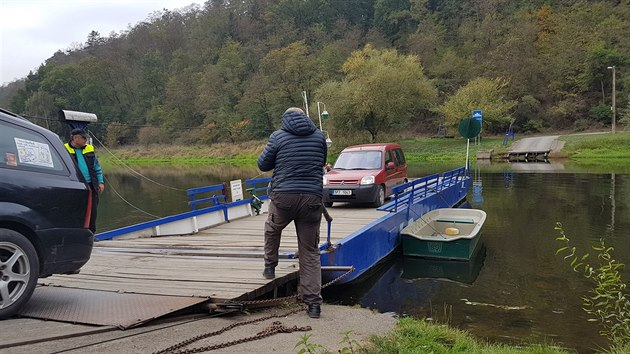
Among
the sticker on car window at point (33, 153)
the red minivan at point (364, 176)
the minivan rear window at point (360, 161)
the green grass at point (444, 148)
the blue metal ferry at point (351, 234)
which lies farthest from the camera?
the green grass at point (444, 148)

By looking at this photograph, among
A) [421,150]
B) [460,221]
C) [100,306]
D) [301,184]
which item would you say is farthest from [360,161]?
[421,150]

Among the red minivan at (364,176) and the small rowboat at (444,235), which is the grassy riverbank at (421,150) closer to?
the red minivan at (364,176)

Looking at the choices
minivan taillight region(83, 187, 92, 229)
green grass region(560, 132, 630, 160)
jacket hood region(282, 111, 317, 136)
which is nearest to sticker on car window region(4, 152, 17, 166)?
minivan taillight region(83, 187, 92, 229)

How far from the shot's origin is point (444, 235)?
1183 centimetres

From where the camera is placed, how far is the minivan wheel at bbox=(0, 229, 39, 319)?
4259 millimetres

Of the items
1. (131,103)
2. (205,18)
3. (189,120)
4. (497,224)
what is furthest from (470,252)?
(205,18)

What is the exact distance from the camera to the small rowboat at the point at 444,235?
10.5 m

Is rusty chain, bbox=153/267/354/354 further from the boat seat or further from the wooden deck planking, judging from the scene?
the boat seat

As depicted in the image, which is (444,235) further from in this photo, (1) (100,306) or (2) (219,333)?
(1) (100,306)

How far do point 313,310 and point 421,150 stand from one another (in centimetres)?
4970

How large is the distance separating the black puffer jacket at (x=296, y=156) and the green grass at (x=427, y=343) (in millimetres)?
1756

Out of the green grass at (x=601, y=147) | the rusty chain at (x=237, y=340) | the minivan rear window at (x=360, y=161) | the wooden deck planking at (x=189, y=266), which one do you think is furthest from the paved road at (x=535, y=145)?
the rusty chain at (x=237, y=340)

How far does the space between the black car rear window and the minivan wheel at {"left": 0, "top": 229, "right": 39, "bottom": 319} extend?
684mm

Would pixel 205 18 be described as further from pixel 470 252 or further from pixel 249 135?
pixel 470 252
